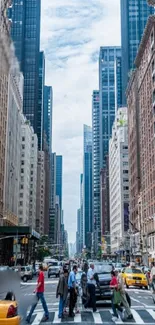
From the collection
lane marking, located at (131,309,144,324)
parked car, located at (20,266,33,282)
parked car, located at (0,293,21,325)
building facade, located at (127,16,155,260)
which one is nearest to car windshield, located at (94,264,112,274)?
lane marking, located at (131,309,144,324)

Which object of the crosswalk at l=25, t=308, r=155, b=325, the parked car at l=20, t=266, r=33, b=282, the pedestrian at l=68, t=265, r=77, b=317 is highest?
the pedestrian at l=68, t=265, r=77, b=317

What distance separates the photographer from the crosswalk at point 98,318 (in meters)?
16.5

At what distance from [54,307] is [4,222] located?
2982 inches

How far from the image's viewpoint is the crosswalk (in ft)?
54.1

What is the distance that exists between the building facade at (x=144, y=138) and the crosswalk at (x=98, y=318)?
2674 inches

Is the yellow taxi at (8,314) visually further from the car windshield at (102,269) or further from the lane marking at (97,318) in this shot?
the car windshield at (102,269)

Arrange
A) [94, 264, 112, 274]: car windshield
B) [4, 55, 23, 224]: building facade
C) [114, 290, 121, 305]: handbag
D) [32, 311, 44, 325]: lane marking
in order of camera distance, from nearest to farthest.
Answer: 1. [32, 311, 44, 325]: lane marking
2. [114, 290, 121, 305]: handbag
3. [94, 264, 112, 274]: car windshield
4. [4, 55, 23, 224]: building facade

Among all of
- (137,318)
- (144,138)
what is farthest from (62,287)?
(144,138)

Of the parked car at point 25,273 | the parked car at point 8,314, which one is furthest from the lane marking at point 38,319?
the parked car at point 25,273

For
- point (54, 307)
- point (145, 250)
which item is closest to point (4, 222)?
point (145, 250)

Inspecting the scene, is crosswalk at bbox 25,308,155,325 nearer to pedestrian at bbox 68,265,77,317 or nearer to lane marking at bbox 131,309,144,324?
lane marking at bbox 131,309,144,324

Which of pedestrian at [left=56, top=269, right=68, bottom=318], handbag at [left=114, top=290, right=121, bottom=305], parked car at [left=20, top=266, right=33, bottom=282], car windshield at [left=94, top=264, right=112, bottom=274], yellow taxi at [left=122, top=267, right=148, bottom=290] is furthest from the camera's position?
parked car at [left=20, top=266, right=33, bottom=282]

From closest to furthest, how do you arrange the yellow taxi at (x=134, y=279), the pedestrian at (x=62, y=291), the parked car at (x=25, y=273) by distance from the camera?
the pedestrian at (x=62, y=291)
the yellow taxi at (x=134, y=279)
the parked car at (x=25, y=273)

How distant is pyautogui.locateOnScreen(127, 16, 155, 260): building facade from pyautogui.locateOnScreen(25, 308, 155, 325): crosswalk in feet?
223
